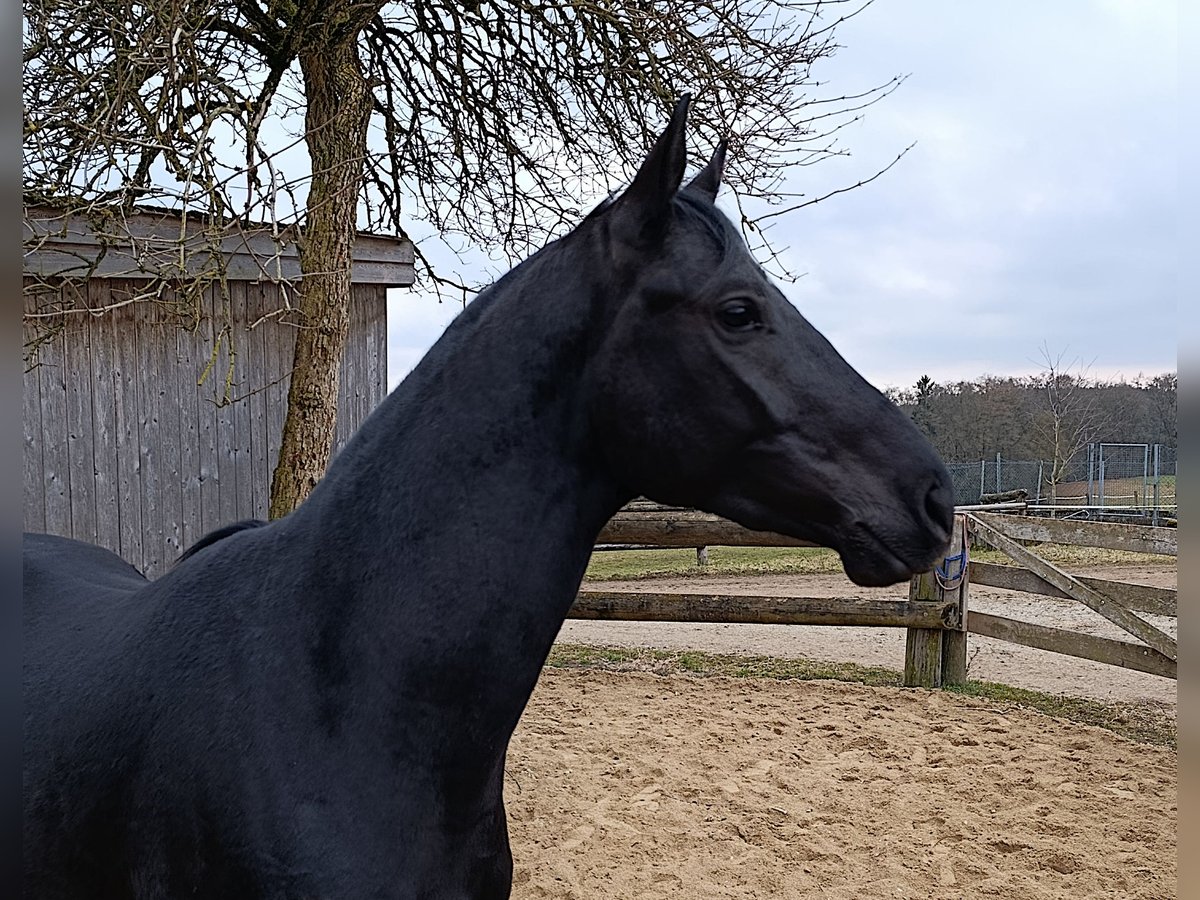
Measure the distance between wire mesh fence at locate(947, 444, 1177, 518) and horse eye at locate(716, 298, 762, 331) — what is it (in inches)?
897

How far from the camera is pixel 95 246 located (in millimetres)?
4887

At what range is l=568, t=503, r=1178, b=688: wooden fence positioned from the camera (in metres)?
6.30

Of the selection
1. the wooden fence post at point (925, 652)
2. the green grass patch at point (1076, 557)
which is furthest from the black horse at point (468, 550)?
the green grass patch at point (1076, 557)

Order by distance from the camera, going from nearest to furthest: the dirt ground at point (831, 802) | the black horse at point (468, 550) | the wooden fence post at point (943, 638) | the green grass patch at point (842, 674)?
the black horse at point (468, 550)
the dirt ground at point (831, 802)
the green grass patch at point (842, 674)
the wooden fence post at point (943, 638)

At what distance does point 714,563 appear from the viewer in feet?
53.4

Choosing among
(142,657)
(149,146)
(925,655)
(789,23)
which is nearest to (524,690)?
(142,657)

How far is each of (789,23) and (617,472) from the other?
4008 mm

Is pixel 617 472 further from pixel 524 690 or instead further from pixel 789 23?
pixel 789 23

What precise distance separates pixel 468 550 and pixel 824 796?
3.76 metres

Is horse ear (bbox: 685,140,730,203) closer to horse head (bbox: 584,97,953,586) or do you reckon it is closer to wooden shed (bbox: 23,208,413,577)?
horse head (bbox: 584,97,953,586)

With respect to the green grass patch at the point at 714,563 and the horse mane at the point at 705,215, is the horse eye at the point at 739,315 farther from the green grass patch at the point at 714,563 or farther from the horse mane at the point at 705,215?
the green grass patch at the point at 714,563

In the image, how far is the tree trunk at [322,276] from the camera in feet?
14.1

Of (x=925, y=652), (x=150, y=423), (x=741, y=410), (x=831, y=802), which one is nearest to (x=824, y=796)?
(x=831, y=802)

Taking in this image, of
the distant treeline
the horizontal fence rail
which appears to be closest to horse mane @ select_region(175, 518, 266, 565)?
the horizontal fence rail
